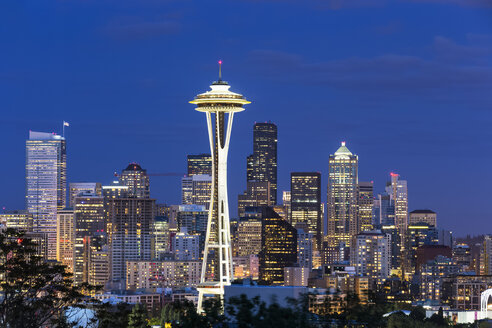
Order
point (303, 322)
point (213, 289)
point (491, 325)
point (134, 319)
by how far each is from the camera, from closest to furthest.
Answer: point (303, 322)
point (134, 319)
point (491, 325)
point (213, 289)

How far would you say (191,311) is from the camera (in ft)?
158

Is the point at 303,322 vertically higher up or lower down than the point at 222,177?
lower down

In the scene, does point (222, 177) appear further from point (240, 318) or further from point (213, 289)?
point (240, 318)

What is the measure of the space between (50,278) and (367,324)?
14250mm

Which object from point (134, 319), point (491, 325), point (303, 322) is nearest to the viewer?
point (303, 322)

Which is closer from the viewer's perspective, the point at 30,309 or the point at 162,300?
the point at 30,309

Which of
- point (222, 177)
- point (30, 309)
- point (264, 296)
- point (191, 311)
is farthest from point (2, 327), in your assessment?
point (222, 177)

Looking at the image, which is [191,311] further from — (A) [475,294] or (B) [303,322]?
(A) [475,294]

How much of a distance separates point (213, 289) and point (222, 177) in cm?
1415

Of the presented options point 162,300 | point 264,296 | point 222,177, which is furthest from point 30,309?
point 162,300

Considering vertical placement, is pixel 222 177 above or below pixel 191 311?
above

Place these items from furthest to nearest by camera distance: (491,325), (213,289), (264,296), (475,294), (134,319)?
(475,294), (213,289), (491,325), (134,319), (264,296)

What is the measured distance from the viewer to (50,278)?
53.4 m

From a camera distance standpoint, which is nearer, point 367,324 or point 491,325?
point 367,324
